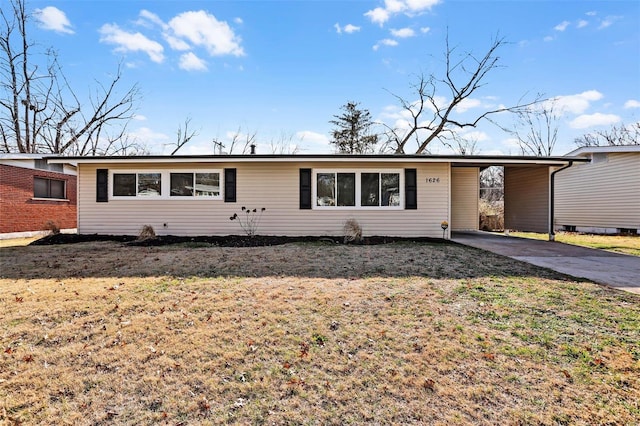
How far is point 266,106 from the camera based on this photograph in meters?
21.7

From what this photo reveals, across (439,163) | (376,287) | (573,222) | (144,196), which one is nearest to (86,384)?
(376,287)

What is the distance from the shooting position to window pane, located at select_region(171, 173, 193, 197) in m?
10.6

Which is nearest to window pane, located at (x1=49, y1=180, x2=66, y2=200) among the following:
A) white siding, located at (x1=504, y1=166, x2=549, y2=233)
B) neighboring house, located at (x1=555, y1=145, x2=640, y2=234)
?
white siding, located at (x1=504, y1=166, x2=549, y2=233)

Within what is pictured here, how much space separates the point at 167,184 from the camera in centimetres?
1061

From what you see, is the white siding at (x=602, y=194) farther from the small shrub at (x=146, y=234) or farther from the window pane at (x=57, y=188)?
the window pane at (x=57, y=188)

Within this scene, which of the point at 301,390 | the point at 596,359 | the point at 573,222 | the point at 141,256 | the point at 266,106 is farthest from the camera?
the point at 266,106

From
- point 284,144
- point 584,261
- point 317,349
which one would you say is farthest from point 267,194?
point 284,144

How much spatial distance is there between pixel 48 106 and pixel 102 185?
17.5m

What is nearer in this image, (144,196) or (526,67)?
(144,196)

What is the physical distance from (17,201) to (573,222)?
2364 centimetres

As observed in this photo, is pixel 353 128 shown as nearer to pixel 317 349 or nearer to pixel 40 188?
pixel 40 188

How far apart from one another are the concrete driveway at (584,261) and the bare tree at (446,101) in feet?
52.4

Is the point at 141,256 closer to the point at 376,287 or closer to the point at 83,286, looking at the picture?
the point at 83,286

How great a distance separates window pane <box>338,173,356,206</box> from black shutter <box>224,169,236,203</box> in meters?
3.31
